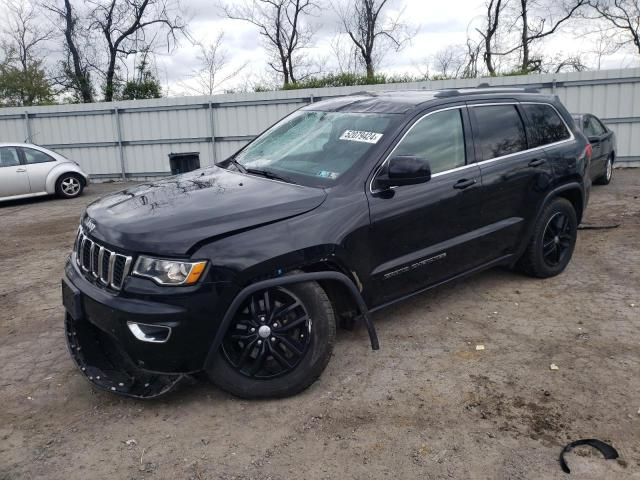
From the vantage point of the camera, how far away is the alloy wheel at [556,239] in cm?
540

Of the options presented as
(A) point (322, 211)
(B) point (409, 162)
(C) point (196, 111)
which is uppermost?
(C) point (196, 111)

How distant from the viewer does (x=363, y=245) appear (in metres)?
3.76

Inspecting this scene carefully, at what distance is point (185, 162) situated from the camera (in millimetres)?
6551

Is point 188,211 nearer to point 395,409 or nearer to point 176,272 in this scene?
→ point 176,272

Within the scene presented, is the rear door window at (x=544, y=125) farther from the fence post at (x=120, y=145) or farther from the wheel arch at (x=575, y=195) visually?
the fence post at (x=120, y=145)

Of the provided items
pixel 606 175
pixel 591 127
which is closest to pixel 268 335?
pixel 591 127

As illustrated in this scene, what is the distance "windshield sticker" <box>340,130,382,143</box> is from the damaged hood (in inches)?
24.9

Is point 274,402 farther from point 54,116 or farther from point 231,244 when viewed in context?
point 54,116

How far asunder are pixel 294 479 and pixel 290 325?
89cm

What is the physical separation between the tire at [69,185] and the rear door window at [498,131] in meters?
10.6

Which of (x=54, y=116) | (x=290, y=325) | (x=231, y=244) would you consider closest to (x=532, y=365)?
(x=290, y=325)

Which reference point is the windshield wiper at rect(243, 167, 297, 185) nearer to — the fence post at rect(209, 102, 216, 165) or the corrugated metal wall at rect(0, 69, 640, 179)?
the corrugated metal wall at rect(0, 69, 640, 179)

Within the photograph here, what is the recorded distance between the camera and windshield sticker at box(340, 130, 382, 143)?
4.07 metres

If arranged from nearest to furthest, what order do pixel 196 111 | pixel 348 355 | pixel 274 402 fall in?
pixel 274 402 → pixel 348 355 → pixel 196 111
